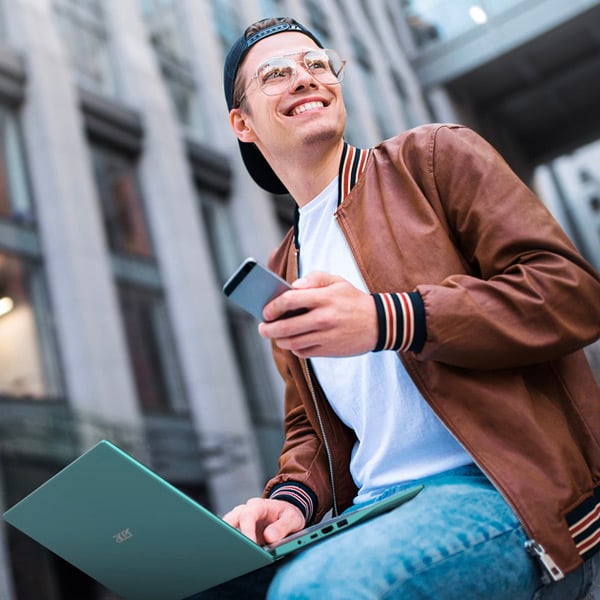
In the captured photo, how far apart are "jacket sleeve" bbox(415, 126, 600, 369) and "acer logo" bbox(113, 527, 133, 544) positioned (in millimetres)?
656

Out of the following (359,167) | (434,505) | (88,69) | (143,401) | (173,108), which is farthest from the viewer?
(173,108)

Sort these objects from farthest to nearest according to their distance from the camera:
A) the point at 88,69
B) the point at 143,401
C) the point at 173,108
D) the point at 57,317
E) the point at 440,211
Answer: the point at 173,108
the point at 88,69
the point at 143,401
the point at 57,317
the point at 440,211

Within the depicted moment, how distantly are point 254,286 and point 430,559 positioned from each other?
0.56 m

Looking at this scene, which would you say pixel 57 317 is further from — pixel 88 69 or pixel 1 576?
pixel 88 69

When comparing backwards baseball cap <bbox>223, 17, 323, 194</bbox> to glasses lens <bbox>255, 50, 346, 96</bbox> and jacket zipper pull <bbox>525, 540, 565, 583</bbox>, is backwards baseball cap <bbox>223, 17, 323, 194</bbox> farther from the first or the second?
jacket zipper pull <bbox>525, 540, 565, 583</bbox>

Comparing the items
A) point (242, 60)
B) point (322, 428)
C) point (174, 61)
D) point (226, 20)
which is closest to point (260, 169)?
point (242, 60)

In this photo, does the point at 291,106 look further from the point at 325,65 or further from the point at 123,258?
the point at 123,258

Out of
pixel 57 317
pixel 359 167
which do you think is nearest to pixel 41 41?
pixel 57 317

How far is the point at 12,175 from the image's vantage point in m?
13.4

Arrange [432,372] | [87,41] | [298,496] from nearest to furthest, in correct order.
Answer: [432,372], [298,496], [87,41]

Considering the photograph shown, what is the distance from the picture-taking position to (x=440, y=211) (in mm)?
1832

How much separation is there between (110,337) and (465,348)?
11835mm

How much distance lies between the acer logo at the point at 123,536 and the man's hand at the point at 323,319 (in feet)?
1.52

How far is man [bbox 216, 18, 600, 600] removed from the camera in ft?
4.75
